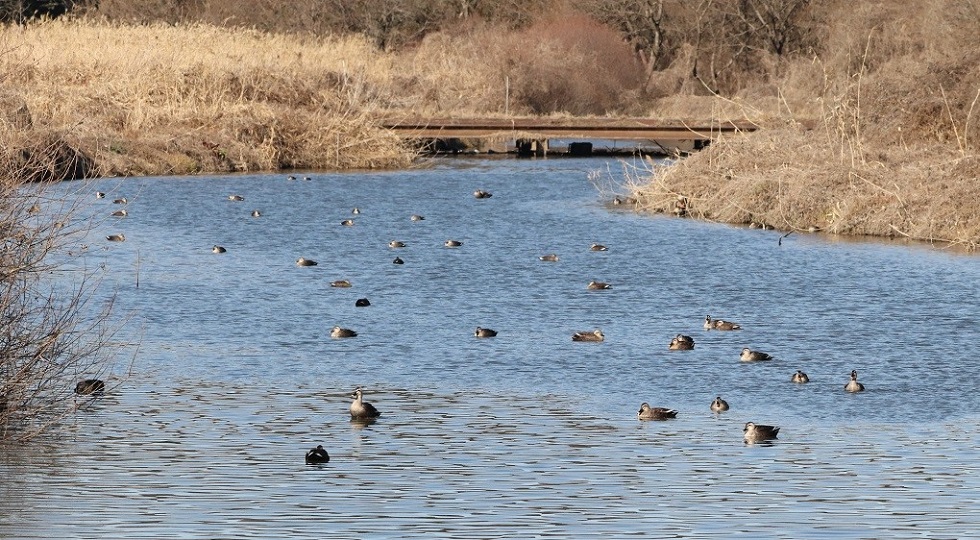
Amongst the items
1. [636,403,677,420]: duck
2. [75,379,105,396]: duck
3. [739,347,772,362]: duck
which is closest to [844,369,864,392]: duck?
[739,347,772,362]: duck

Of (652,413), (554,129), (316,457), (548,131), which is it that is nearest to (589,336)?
(652,413)

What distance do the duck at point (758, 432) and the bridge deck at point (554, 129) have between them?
105 feet

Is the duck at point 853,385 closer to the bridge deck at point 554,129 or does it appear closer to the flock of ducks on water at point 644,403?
the flock of ducks on water at point 644,403

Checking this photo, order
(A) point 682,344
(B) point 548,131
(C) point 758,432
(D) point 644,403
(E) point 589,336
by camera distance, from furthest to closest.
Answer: (B) point 548,131
(E) point 589,336
(A) point 682,344
(D) point 644,403
(C) point 758,432

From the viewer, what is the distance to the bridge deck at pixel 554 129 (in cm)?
4569

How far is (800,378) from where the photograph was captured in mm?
14414

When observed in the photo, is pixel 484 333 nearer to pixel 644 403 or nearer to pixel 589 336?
pixel 589 336

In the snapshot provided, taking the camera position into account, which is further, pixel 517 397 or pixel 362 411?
pixel 517 397

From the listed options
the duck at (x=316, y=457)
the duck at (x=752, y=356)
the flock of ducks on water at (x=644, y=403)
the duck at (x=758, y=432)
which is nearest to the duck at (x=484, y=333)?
the flock of ducks on water at (x=644, y=403)

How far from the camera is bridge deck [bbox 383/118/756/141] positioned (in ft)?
150

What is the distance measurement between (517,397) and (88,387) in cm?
359

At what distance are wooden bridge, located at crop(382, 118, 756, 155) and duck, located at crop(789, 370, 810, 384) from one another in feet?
99.1

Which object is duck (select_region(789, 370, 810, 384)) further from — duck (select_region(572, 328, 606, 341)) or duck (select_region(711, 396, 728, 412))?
duck (select_region(572, 328, 606, 341))

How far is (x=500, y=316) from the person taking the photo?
18.5 meters
